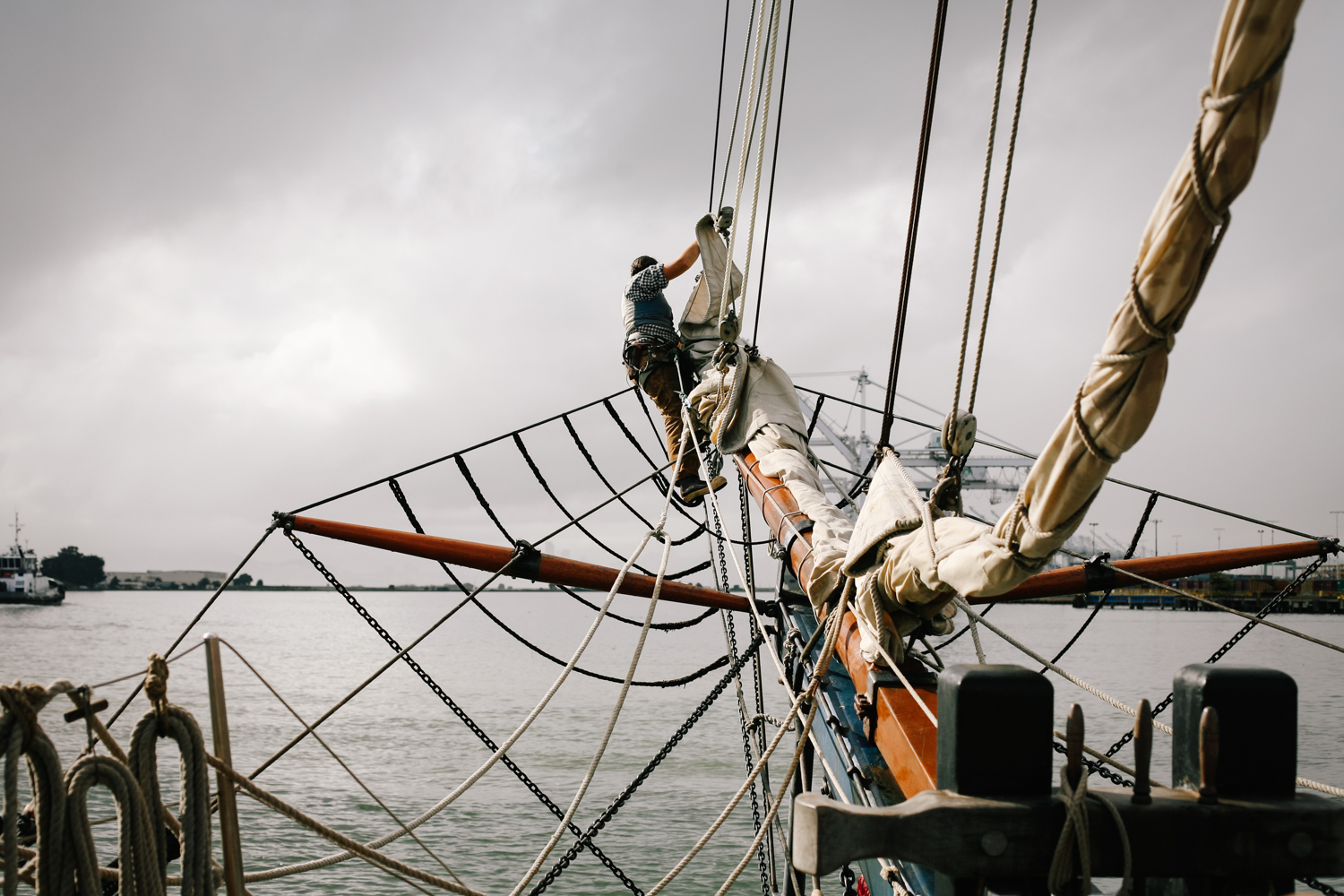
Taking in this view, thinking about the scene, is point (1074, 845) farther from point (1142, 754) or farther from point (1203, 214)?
point (1203, 214)

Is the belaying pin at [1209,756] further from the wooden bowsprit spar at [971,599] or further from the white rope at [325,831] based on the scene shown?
the white rope at [325,831]

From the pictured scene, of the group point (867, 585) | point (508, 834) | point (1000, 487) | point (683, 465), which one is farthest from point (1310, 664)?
point (867, 585)

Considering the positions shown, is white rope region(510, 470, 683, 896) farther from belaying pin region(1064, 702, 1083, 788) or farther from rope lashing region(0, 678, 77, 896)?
belaying pin region(1064, 702, 1083, 788)

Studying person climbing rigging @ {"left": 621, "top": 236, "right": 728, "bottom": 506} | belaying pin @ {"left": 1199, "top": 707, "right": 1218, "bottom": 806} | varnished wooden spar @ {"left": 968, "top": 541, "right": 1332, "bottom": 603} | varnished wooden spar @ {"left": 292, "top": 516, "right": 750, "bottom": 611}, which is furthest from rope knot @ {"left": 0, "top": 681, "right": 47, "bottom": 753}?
person climbing rigging @ {"left": 621, "top": 236, "right": 728, "bottom": 506}

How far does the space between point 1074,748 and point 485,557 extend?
373 centimetres

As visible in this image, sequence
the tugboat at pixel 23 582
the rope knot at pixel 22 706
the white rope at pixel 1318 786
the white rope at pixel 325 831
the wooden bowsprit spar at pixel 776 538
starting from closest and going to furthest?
the rope knot at pixel 22 706
the white rope at pixel 325 831
the white rope at pixel 1318 786
the wooden bowsprit spar at pixel 776 538
the tugboat at pixel 23 582

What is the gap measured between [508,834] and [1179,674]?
32.9ft

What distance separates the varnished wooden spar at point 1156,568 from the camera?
4730mm

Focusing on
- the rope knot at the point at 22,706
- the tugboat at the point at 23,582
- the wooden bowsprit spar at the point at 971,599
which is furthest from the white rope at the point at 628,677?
the tugboat at the point at 23,582

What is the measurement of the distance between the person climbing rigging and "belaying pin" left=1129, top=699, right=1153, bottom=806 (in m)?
5.46

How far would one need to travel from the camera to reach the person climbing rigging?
690 centimetres

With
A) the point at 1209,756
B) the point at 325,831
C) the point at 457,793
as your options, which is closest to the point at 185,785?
the point at 325,831

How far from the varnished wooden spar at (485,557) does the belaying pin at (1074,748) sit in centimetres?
334

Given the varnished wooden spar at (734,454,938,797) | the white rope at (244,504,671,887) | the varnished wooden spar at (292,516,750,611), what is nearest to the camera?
the varnished wooden spar at (734,454,938,797)
